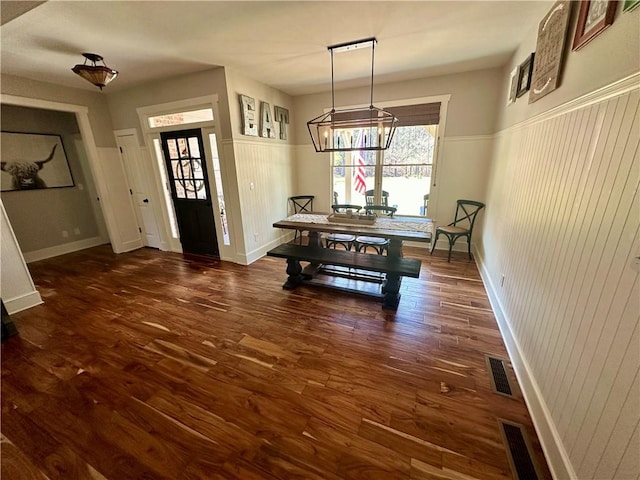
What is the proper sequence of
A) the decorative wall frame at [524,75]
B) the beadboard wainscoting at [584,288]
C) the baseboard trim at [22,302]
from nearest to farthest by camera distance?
the beadboard wainscoting at [584,288] → the decorative wall frame at [524,75] → the baseboard trim at [22,302]

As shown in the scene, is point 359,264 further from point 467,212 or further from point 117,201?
point 117,201

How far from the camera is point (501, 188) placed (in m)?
2.82

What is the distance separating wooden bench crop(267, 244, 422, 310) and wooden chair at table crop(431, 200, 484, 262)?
134 centimetres

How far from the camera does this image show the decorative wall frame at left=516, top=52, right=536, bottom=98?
7.27 ft

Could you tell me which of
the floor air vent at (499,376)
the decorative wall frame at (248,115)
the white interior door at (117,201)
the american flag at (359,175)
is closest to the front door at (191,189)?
the decorative wall frame at (248,115)

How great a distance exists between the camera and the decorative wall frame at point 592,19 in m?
1.15

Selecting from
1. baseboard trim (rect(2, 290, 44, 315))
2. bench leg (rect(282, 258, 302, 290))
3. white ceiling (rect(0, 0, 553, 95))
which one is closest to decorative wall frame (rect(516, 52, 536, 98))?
white ceiling (rect(0, 0, 553, 95))

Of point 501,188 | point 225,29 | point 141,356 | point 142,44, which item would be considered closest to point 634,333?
point 501,188

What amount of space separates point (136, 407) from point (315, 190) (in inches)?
159

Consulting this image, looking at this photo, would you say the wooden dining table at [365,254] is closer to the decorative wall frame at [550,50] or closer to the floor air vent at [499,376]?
the floor air vent at [499,376]

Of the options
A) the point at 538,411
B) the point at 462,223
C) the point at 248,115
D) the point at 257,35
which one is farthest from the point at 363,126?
the point at 462,223

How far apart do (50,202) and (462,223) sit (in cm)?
708

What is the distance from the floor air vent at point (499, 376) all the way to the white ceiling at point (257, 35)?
278 centimetres

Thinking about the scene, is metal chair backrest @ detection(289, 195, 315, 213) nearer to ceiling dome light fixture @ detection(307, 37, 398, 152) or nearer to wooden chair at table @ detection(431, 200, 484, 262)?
ceiling dome light fixture @ detection(307, 37, 398, 152)
